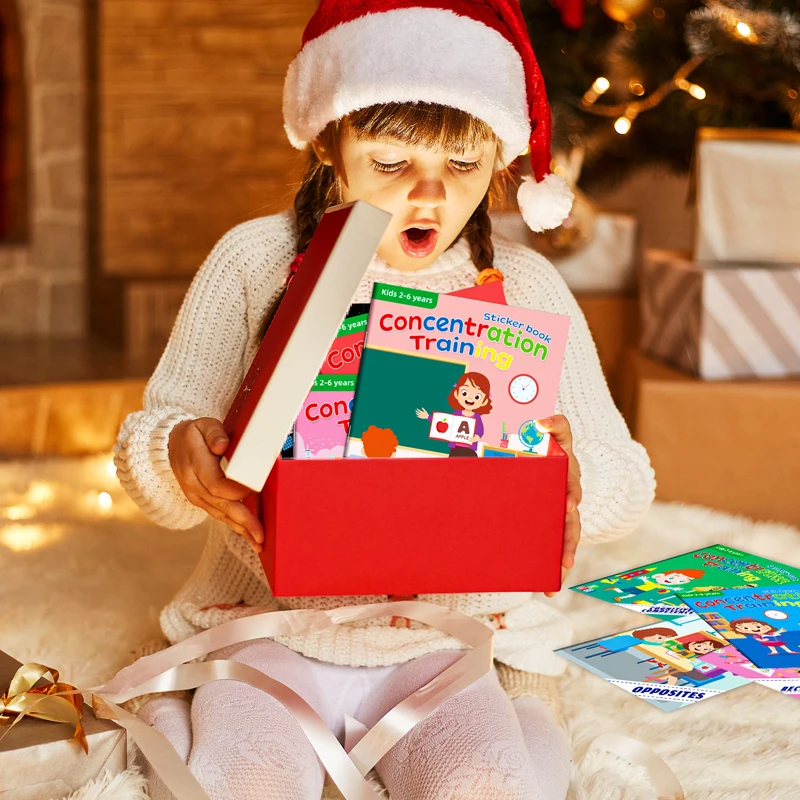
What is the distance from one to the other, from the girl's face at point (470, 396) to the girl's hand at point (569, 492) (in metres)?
0.06

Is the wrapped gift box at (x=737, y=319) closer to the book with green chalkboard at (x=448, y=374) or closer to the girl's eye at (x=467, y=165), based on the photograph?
the girl's eye at (x=467, y=165)

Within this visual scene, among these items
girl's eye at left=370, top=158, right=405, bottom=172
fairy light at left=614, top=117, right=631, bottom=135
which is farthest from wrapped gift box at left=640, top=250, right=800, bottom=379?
girl's eye at left=370, top=158, right=405, bottom=172

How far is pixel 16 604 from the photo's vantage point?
1.27 m

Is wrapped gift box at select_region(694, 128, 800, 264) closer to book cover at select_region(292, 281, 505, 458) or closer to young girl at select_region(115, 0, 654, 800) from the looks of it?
young girl at select_region(115, 0, 654, 800)

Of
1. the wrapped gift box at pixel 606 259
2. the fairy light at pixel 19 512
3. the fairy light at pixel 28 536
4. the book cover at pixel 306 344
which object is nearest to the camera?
the book cover at pixel 306 344

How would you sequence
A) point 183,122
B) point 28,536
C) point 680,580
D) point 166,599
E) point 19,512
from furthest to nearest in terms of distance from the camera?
point 183,122
point 19,512
point 28,536
point 166,599
point 680,580

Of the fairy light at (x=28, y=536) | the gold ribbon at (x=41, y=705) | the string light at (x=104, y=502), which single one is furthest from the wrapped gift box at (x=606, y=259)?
the gold ribbon at (x=41, y=705)

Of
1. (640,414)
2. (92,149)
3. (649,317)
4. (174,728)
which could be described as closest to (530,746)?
(174,728)

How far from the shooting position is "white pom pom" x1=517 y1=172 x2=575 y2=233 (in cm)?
98

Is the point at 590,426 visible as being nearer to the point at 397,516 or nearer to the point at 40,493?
the point at 397,516

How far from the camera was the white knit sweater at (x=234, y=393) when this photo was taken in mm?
975

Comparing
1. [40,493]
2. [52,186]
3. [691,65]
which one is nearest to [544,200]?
[691,65]

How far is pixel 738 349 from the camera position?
1690 millimetres

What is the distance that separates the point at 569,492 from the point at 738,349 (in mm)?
918
